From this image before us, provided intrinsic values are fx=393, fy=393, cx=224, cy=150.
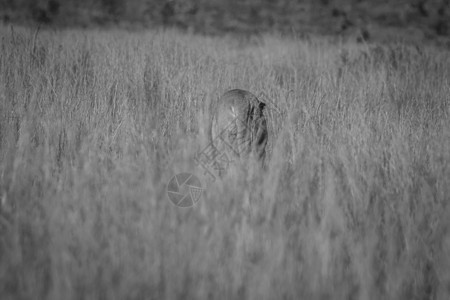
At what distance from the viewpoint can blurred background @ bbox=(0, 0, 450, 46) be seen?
11289mm

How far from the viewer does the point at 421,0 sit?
38.6ft

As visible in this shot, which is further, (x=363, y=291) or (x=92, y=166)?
(x=92, y=166)

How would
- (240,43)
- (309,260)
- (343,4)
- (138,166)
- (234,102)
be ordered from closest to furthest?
(309,260) → (138,166) → (234,102) → (240,43) → (343,4)

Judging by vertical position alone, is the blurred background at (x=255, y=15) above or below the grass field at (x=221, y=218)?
above

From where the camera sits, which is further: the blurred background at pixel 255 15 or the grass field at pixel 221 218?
the blurred background at pixel 255 15

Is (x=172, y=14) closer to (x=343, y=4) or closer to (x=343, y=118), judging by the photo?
(x=343, y=4)

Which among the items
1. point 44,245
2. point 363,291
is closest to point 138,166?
point 44,245

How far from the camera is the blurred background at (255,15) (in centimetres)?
1129

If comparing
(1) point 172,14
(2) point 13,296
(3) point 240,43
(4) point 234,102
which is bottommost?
(2) point 13,296

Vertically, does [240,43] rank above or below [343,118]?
above

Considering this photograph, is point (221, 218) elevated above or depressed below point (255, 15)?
below

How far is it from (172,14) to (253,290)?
1243cm

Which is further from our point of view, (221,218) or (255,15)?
(255,15)

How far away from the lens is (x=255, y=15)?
42.0 ft
